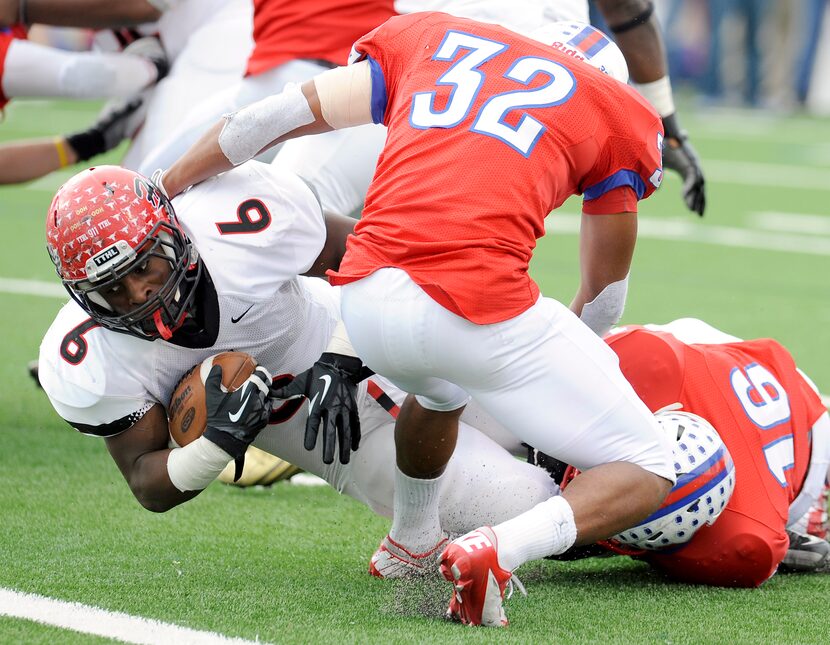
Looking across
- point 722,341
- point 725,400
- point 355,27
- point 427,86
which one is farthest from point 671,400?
point 355,27

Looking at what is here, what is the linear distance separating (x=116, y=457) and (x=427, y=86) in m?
1.05

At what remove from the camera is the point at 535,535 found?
2629mm

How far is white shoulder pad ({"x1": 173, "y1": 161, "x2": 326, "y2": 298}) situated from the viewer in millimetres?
3080

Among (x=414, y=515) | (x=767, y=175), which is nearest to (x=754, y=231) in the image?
(x=767, y=175)

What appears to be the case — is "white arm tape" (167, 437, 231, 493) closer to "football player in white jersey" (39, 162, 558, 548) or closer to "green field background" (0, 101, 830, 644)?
"football player in white jersey" (39, 162, 558, 548)

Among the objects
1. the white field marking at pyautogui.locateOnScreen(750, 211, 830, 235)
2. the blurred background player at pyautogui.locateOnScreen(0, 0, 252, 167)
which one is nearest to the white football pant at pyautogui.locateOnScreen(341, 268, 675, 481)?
the blurred background player at pyautogui.locateOnScreen(0, 0, 252, 167)

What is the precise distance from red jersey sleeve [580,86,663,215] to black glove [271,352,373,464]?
616mm

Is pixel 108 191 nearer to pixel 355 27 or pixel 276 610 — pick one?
pixel 276 610

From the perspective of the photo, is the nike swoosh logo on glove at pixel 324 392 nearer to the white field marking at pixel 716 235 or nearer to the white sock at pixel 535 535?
the white sock at pixel 535 535

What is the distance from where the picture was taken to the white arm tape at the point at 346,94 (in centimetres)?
292

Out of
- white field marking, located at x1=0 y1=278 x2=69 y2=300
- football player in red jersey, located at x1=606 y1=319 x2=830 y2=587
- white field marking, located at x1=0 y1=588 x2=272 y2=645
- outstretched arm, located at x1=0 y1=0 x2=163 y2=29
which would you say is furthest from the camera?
white field marking, located at x1=0 y1=278 x2=69 y2=300

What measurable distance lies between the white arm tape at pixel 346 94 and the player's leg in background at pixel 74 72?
2297mm

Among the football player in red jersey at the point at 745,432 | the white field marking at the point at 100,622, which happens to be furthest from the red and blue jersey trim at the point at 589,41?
the white field marking at the point at 100,622

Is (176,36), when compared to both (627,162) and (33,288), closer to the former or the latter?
(33,288)
